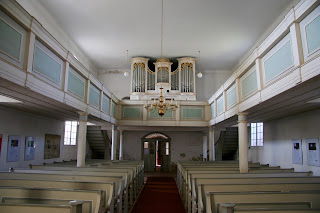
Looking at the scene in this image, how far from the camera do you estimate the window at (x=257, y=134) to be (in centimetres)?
1521

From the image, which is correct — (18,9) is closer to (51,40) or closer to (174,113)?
(51,40)

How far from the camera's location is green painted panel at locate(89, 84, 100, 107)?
1017 centimetres

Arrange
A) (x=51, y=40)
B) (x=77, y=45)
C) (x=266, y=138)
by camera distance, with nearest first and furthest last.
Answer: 1. (x=51, y=40)
2. (x=266, y=138)
3. (x=77, y=45)

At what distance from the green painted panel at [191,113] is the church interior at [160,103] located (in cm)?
9

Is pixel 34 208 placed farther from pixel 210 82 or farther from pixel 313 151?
pixel 210 82

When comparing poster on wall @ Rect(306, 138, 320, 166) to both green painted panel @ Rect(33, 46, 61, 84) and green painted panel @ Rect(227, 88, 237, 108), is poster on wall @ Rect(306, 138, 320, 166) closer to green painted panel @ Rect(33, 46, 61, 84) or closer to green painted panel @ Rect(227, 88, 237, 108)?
green painted panel @ Rect(227, 88, 237, 108)

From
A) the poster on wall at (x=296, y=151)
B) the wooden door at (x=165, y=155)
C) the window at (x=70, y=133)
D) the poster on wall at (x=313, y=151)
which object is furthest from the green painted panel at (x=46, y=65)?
the wooden door at (x=165, y=155)

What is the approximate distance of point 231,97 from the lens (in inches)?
373

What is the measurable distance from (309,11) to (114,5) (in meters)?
8.35

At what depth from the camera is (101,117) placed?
11312 millimetres

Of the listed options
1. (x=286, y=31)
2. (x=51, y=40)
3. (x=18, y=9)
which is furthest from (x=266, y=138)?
(x=18, y=9)

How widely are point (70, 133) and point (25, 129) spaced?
18.3 ft

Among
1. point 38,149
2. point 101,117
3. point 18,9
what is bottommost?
point 38,149

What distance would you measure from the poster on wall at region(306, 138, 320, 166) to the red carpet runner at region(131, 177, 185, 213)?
5351mm
